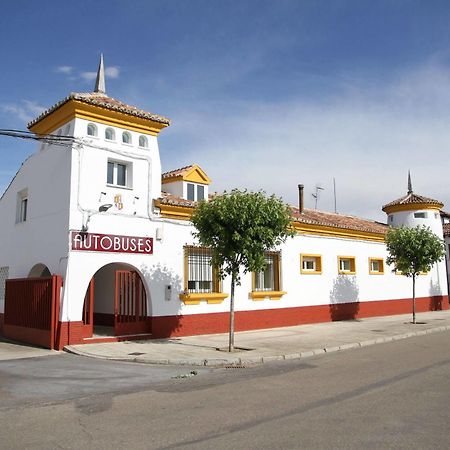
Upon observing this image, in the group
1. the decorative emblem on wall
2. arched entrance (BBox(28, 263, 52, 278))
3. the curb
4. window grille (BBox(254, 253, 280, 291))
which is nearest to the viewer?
the curb

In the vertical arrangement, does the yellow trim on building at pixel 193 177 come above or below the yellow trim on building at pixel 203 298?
above

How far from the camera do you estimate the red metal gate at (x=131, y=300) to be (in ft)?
48.8

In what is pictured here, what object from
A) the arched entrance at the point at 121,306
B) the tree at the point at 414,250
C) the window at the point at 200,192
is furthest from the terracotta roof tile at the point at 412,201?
the arched entrance at the point at 121,306

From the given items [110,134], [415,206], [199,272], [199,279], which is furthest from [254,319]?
[415,206]

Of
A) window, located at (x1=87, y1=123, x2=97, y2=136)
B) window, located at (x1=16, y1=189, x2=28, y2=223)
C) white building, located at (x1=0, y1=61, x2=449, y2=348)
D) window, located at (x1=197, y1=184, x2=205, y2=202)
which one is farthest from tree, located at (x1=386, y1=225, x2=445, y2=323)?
window, located at (x1=16, y1=189, x2=28, y2=223)

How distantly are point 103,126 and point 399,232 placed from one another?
13.0 meters

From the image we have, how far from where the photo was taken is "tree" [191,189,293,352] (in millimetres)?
12555

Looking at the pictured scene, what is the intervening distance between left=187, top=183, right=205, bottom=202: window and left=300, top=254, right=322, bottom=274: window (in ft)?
16.6

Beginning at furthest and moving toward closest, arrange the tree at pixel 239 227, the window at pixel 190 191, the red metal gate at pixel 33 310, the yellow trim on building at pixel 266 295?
the window at pixel 190 191 < the yellow trim on building at pixel 266 295 < the red metal gate at pixel 33 310 < the tree at pixel 239 227

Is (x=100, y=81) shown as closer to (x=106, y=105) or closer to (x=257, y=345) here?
(x=106, y=105)

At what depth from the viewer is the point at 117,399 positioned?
770 centimetres

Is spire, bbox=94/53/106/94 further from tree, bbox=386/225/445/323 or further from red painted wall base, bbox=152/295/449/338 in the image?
tree, bbox=386/225/445/323

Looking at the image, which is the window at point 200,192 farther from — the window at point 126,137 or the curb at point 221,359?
the curb at point 221,359

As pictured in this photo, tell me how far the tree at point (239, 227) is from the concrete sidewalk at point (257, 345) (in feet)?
3.54
